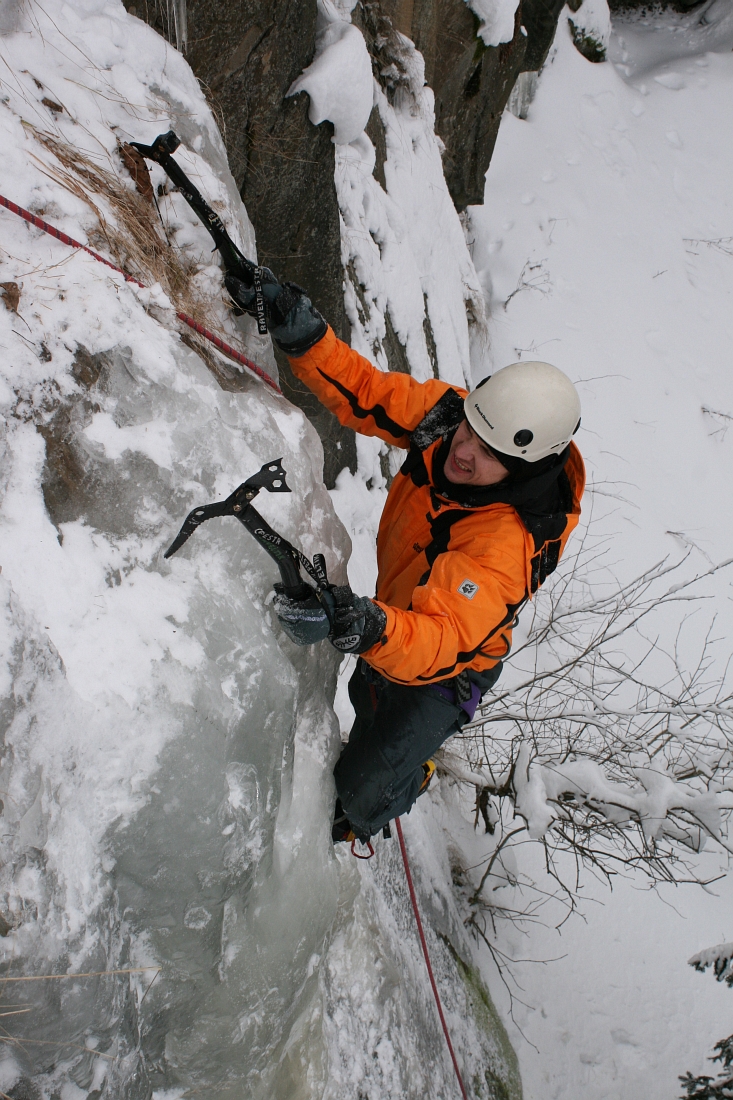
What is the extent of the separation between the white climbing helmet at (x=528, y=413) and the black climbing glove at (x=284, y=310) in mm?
688

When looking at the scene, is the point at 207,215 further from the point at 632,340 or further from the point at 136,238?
the point at 632,340

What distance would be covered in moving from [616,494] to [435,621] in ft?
20.4

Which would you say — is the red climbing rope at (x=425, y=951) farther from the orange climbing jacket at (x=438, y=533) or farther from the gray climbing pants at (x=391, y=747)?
the orange climbing jacket at (x=438, y=533)

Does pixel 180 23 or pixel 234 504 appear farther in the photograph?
pixel 180 23

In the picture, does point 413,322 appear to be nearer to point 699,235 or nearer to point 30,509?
point 30,509

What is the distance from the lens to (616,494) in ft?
24.6

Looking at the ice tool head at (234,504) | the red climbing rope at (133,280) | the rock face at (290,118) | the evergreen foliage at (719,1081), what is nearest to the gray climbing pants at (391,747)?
the ice tool head at (234,504)

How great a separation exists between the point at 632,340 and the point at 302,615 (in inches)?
327

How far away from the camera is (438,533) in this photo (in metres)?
2.37

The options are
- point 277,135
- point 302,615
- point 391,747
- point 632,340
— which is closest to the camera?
point 302,615

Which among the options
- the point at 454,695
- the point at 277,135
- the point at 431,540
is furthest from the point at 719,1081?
the point at 277,135

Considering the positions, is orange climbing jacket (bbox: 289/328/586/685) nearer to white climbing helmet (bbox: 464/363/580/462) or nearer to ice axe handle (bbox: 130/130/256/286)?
white climbing helmet (bbox: 464/363/580/462)

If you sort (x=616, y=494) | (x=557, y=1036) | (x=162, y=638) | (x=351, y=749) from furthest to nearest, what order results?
(x=616, y=494)
(x=557, y=1036)
(x=351, y=749)
(x=162, y=638)

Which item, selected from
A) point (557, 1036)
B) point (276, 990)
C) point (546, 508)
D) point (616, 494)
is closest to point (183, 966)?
point (276, 990)
